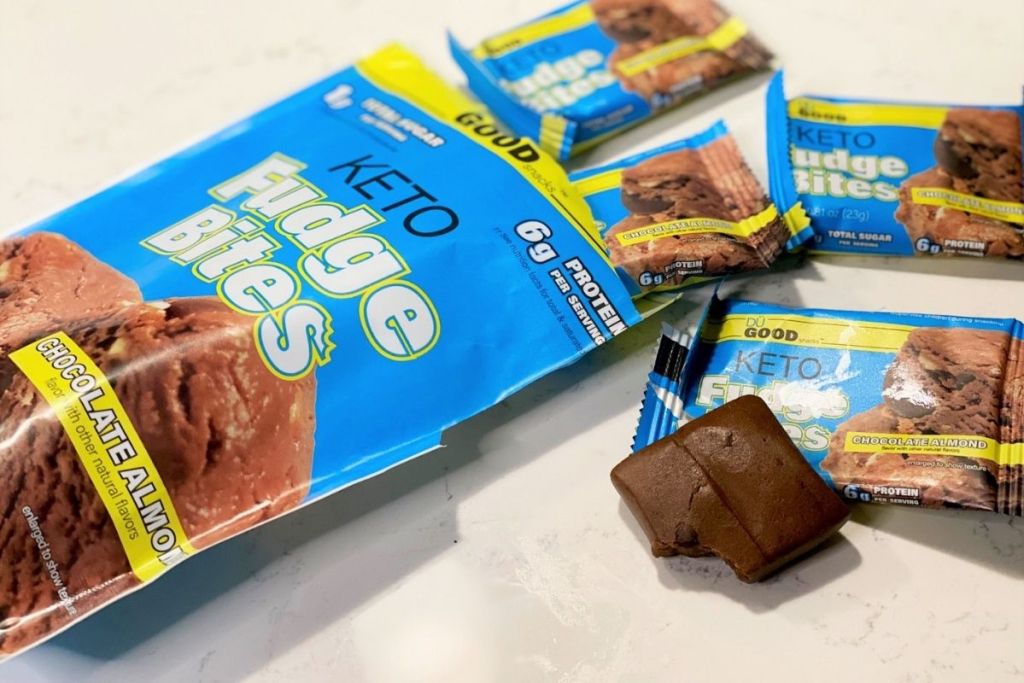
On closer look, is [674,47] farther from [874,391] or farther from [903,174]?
[874,391]

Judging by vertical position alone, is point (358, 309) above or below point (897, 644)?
above

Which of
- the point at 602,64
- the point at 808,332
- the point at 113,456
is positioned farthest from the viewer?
the point at 602,64

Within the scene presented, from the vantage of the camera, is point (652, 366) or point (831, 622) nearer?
point (831, 622)

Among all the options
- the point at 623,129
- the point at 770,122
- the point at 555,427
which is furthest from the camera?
the point at 623,129

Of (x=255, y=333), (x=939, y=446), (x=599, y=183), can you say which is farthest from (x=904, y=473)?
(x=255, y=333)

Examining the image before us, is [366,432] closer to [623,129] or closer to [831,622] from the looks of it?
[831,622]

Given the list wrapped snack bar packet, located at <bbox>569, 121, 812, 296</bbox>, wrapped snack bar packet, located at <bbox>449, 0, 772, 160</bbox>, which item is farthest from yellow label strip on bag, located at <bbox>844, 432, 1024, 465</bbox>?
wrapped snack bar packet, located at <bbox>449, 0, 772, 160</bbox>

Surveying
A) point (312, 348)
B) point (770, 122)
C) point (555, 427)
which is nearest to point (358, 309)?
point (312, 348)
